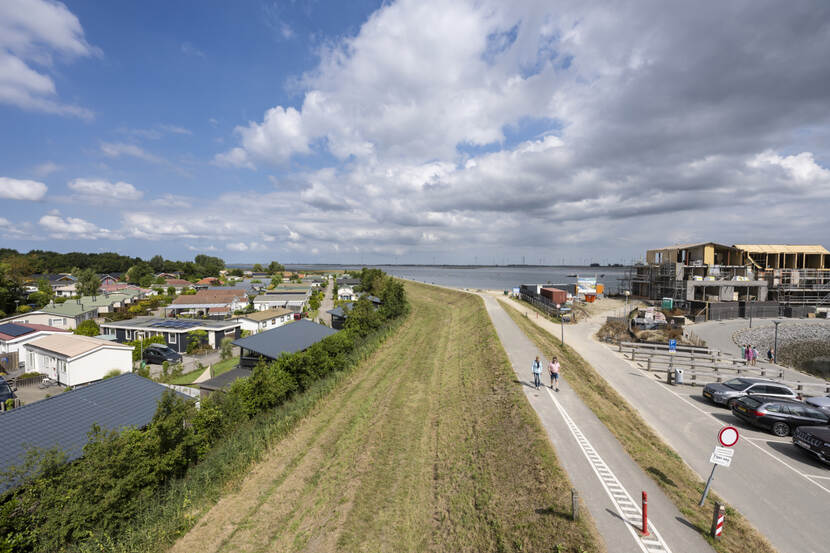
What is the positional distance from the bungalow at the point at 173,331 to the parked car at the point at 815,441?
49568mm

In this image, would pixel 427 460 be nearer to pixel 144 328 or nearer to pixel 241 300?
pixel 144 328

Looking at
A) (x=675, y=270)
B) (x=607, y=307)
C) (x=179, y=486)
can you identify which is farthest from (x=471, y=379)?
(x=675, y=270)

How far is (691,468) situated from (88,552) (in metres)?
21.2

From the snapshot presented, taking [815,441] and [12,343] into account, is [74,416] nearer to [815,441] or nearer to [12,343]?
[815,441]

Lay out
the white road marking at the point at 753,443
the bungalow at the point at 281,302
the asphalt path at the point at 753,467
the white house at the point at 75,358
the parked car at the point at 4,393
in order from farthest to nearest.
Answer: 1. the bungalow at the point at 281,302
2. the white house at the point at 75,358
3. the parked car at the point at 4,393
4. the white road marking at the point at 753,443
5. the asphalt path at the point at 753,467

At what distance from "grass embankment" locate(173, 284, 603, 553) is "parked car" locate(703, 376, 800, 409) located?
12980mm

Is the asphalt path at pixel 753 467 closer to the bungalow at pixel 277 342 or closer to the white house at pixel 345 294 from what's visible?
the bungalow at pixel 277 342

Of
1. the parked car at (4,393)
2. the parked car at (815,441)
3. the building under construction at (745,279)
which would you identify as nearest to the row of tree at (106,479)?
the parked car at (4,393)

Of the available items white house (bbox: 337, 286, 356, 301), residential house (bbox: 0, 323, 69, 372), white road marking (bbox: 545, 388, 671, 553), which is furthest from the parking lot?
white house (bbox: 337, 286, 356, 301)

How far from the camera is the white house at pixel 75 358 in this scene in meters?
28.2

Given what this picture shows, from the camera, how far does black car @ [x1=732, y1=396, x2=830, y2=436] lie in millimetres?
16828

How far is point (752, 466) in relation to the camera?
1392 cm

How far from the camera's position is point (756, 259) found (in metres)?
61.5

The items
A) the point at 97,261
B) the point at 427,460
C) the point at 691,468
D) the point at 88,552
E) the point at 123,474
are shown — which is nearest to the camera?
the point at 88,552
